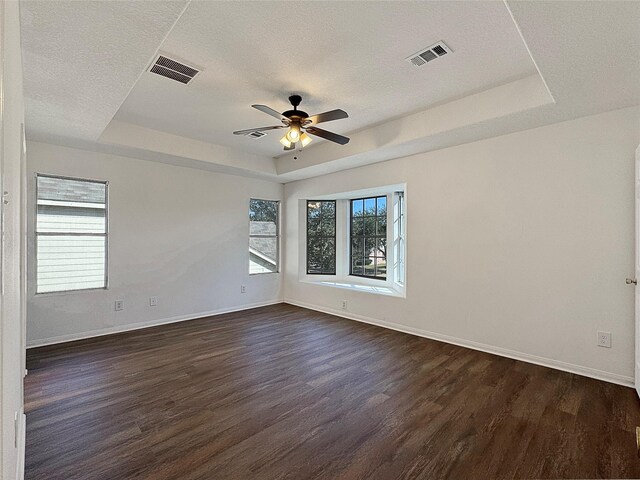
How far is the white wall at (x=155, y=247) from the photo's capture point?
13.4ft

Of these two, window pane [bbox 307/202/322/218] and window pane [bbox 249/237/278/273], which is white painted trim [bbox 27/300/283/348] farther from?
window pane [bbox 307/202/322/218]

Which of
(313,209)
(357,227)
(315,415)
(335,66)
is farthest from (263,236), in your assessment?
(315,415)

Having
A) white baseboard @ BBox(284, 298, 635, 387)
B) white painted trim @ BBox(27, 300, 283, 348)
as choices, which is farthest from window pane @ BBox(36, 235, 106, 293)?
white baseboard @ BBox(284, 298, 635, 387)

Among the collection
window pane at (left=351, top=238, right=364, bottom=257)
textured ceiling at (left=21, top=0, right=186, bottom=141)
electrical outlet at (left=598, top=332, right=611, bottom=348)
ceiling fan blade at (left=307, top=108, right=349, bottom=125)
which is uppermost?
textured ceiling at (left=21, top=0, right=186, bottom=141)

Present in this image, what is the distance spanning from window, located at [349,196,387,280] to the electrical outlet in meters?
3.05

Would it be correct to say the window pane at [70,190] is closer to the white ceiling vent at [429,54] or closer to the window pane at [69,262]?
the window pane at [69,262]

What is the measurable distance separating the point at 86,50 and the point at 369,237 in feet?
15.6

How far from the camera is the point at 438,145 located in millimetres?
4047

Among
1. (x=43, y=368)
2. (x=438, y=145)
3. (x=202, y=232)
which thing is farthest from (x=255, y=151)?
(x=43, y=368)

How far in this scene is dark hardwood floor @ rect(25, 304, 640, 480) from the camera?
6.23ft

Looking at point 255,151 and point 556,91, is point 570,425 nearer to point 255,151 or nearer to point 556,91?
Answer: point 556,91

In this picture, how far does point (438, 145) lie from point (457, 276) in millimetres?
1638

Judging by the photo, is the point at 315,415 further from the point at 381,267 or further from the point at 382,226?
the point at 382,226

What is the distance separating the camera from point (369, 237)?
6.03 meters
